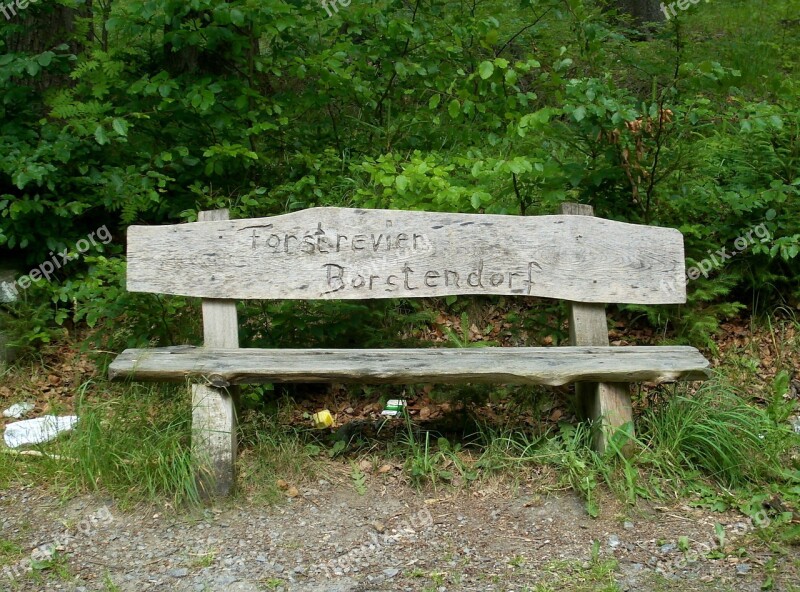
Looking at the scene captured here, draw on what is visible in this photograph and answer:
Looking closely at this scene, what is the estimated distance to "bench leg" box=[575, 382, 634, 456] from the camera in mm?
3824

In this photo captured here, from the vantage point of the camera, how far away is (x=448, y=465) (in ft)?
13.0

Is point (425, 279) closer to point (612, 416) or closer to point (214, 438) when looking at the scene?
point (612, 416)

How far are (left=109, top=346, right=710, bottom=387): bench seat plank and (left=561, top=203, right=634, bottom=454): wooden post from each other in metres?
0.12

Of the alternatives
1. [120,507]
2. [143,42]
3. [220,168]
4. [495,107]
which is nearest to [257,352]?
[120,507]

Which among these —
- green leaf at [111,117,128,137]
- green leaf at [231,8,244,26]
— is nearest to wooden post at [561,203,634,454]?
green leaf at [231,8,244,26]

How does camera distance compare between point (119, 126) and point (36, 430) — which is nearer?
point (36, 430)

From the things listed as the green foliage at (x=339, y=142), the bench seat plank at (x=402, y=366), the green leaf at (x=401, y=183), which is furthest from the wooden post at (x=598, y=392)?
the green leaf at (x=401, y=183)

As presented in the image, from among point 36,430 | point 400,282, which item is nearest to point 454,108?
point 400,282

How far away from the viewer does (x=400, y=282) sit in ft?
13.0

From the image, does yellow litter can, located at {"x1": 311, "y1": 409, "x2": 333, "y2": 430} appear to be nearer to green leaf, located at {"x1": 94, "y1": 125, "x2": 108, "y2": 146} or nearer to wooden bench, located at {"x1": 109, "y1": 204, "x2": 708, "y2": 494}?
wooden bench, located at {"x1": 109, "y1": 204, "x2": 708, "y2": 494}

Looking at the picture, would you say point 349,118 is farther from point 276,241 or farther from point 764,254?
point 764,254

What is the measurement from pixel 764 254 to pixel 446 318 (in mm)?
2004

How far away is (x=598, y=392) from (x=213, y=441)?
5.99 ft

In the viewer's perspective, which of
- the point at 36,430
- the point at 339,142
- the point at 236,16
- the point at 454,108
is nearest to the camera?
the point at 36,430
